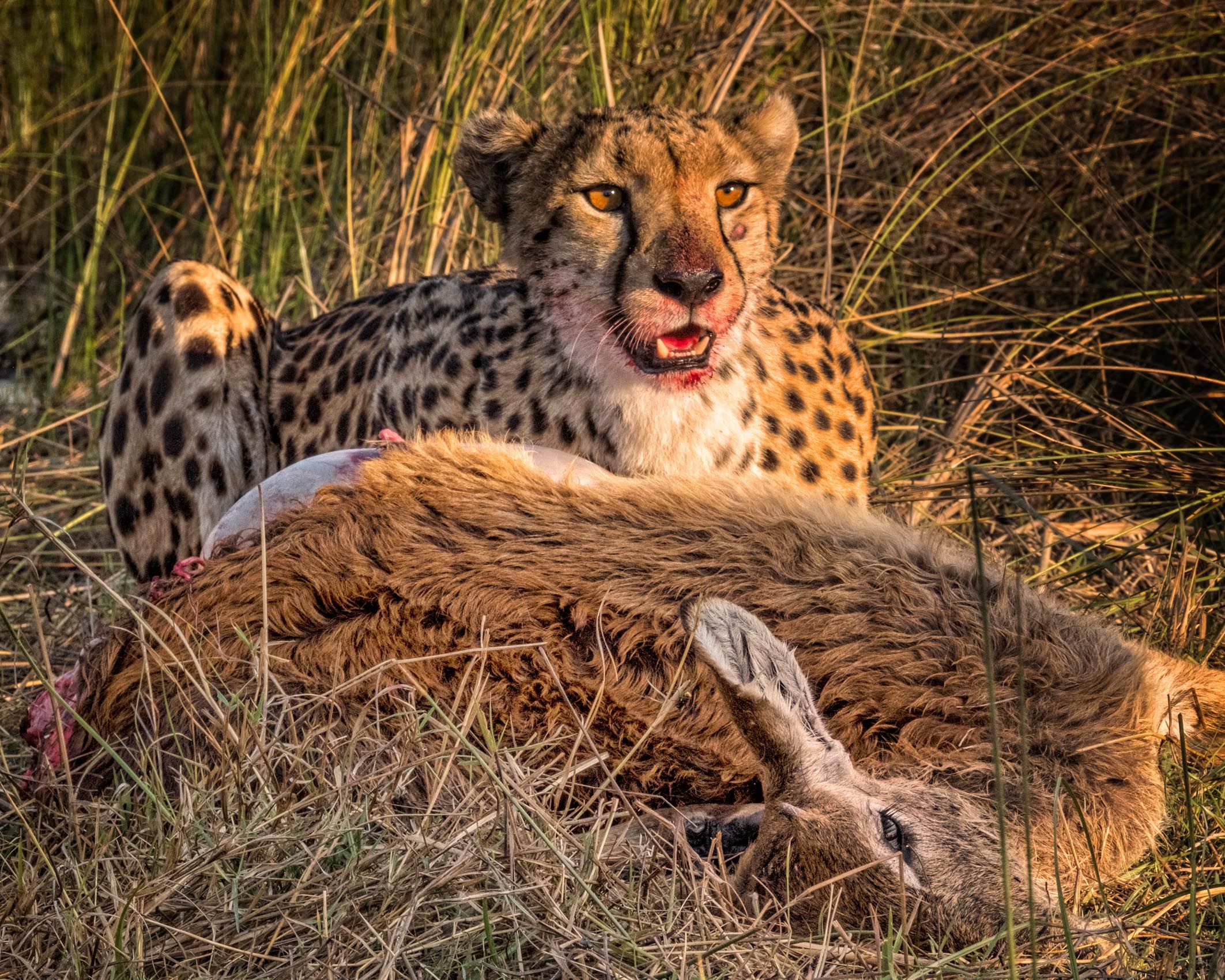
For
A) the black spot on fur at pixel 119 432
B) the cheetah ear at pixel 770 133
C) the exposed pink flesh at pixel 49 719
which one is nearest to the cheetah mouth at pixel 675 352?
the cheetah ear at pixel 770 133

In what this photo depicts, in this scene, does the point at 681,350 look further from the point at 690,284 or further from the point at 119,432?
the point at 119,432

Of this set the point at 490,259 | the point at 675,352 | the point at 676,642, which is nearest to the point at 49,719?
the point at 676,642

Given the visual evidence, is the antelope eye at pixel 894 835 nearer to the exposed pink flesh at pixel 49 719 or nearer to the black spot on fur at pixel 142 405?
the exposed pink flesh at pixel 49 719

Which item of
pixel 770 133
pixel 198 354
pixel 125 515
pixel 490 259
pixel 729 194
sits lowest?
pixel 125 515

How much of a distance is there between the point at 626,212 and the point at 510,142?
397 mm

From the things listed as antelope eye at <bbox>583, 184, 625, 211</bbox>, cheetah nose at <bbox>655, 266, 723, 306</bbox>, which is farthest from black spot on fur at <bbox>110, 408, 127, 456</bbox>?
cheetah nose at <bbox>655, 266, 723, 306</bbox>

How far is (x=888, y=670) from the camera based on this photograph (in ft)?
6.45

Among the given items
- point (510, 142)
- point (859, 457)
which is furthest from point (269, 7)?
point (859, 457)

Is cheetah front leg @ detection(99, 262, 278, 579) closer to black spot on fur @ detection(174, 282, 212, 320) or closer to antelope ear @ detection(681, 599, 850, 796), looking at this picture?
black spot on fur @ detection(174, 282, 212, 320)

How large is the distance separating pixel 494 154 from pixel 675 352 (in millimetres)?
665

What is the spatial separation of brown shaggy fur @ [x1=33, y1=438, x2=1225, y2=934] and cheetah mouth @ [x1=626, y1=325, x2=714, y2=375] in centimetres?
Answer: 59

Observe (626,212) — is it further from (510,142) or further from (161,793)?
(161,793)

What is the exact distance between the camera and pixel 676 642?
1994 mm

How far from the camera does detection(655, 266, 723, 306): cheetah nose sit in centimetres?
256
